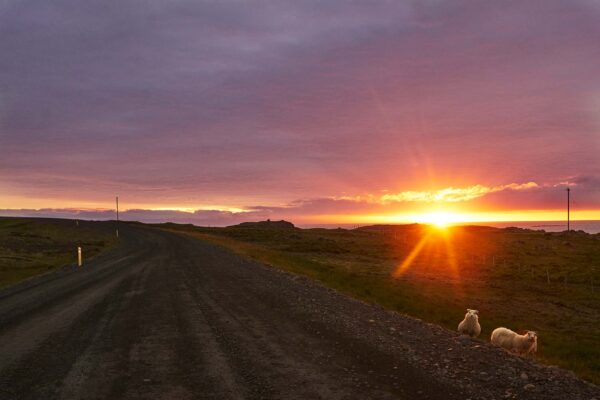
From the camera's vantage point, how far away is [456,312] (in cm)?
2764

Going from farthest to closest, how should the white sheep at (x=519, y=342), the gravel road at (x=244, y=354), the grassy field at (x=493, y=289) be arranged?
the grassy field at (x=493, y=289) → the white sheep at (x=519, y=342) → the gravel road at (x=244, y=354)

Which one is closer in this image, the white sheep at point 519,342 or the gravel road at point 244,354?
the gravel road at point 244,354

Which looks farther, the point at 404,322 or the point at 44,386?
the point at 404,322

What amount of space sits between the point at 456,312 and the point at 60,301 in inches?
854

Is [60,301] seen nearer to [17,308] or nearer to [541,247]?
[17,308]

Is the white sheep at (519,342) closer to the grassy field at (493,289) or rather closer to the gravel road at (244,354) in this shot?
the grassy field at (493,289)

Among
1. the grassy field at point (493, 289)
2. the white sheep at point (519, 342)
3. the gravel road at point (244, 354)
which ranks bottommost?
the grassy field at point (493, 289)

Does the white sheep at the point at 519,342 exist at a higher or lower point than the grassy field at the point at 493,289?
higher

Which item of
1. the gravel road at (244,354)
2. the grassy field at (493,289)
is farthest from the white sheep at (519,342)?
the gravel road at (244,354)

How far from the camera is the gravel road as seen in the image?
8.03m

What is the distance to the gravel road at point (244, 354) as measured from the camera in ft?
26.3

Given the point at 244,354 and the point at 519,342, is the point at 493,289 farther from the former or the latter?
the point at 244,354

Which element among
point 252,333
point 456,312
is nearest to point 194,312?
point 252,333

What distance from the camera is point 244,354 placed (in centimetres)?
1006
